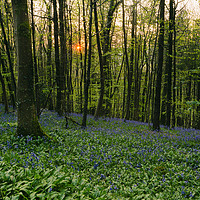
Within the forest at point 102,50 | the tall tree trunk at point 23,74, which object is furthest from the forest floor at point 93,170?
the forest at point 102,50

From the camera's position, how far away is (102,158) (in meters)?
6.63

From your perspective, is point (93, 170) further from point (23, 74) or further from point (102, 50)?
point (102, 50)

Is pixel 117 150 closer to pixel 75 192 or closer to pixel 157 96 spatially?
pixel 75 192

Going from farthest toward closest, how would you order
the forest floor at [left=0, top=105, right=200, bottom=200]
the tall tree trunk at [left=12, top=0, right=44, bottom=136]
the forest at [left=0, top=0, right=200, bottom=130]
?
the forest at [left=0, top=0, right=200, bottom=130] → the tall tree trunk at [left=12, top=0, right=44, bottom=136] → the forest floor at [left=0, top=105, right=200, bottom=200]

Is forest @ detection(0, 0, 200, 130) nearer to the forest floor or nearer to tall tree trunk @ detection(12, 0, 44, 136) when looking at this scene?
tall tree trunk @ detection(12, 0, 44, 136)

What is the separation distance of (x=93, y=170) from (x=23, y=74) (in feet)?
16.2

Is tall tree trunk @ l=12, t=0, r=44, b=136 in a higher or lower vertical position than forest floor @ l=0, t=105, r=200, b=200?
higher

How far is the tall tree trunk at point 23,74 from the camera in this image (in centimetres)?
732

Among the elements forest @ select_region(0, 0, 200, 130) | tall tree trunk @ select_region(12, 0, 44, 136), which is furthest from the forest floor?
forest @ select_region(0, 0, 200, 130)

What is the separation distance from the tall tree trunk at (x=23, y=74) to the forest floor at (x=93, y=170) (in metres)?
0.63

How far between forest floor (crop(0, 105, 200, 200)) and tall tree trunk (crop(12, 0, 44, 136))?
2.07 ft

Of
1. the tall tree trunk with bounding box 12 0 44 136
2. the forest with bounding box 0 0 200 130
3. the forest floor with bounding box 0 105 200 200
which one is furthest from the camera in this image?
the forest with bounding box 0 0 200 130

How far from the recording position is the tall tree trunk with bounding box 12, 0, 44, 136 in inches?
288

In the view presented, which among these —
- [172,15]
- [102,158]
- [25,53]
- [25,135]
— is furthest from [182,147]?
[172,15]
